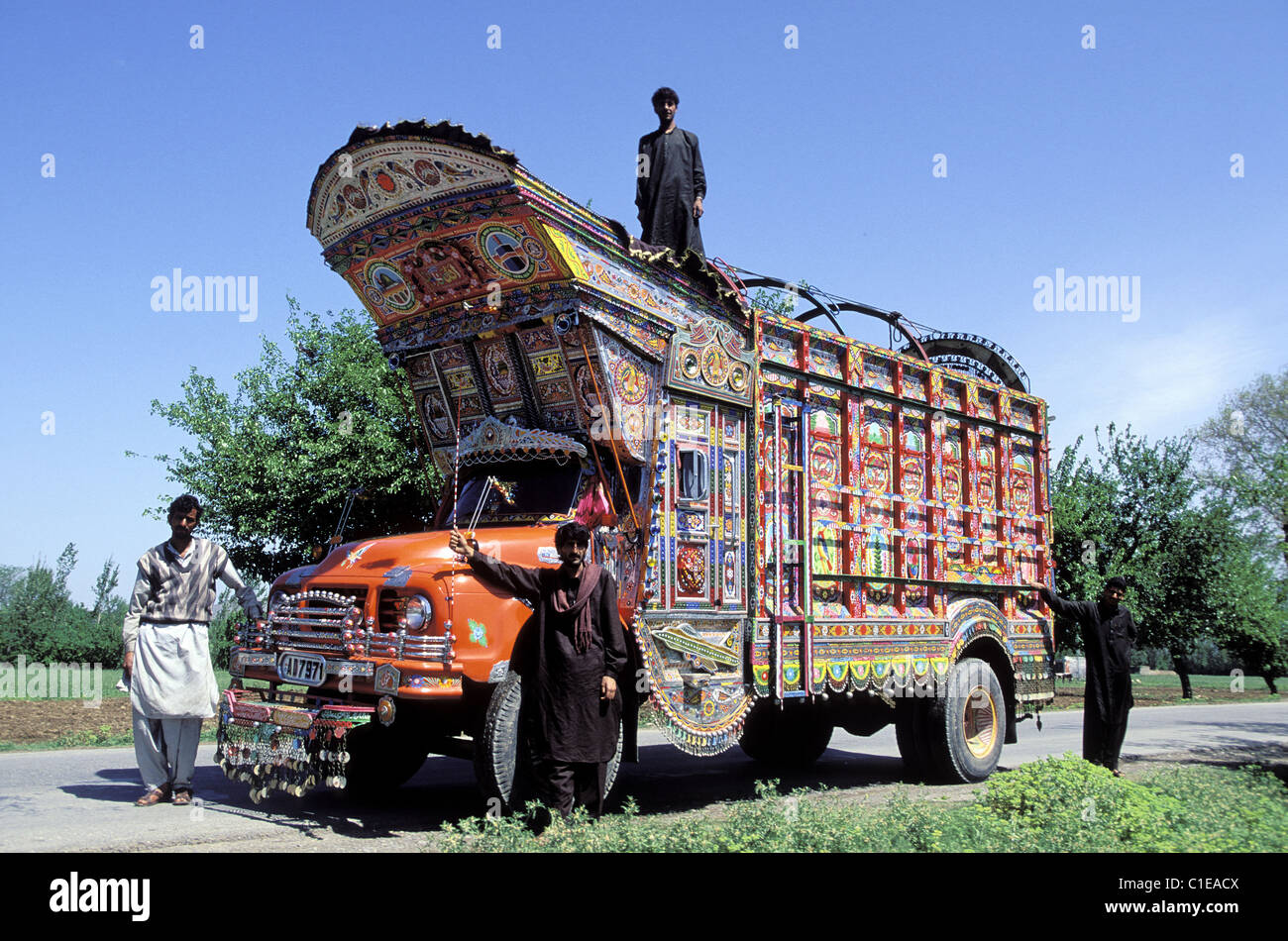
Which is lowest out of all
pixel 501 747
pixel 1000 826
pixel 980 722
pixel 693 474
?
pixel 980 722

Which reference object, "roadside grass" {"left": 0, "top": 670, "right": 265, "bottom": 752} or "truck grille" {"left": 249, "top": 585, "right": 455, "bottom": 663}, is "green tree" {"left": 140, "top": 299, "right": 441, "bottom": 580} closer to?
"roadside grass" {"left": 0, "top": 670, "right": 265, "bottom": 752}

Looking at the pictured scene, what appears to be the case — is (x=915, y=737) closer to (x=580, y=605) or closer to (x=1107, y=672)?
(x=1107, y=672)

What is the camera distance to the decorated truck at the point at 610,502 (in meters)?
6.34

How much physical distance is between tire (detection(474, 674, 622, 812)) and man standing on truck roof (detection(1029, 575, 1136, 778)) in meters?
4.73

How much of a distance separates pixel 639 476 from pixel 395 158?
2.76 metres

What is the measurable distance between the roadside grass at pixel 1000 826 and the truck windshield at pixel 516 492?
7.78 feet

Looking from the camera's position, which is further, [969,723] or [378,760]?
[969,723]

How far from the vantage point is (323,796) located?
796 centimetres

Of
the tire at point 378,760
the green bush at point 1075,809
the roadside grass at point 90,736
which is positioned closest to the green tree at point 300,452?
the roadside grass at point 90,736

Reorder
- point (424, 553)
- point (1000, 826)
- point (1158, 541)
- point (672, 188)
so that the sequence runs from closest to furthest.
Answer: point (1000, 826)
point (424, 553)
point (672, 188)
point (1158, 541)

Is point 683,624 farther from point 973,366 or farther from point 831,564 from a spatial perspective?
point 973,366

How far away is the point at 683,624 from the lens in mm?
7371

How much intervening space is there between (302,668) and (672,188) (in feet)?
15.8

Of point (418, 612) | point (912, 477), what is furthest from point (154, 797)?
point (912, 477)
